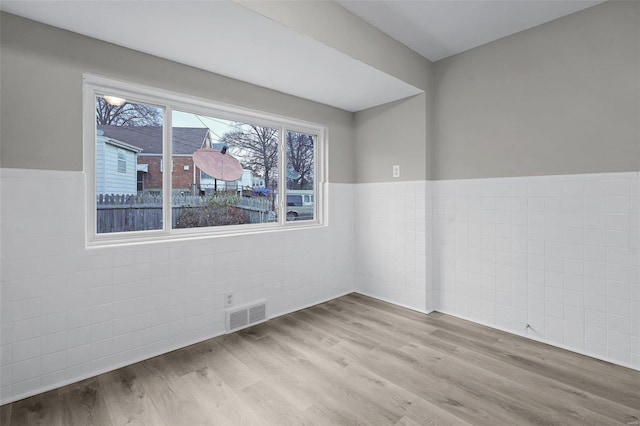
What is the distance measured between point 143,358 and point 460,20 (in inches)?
153

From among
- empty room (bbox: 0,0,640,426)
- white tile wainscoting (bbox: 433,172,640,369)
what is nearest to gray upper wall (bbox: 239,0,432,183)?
empty room (bbox: 0,0,640,426)

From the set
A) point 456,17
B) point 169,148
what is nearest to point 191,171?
point 169,148

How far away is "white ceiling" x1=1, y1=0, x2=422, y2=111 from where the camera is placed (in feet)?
6.32

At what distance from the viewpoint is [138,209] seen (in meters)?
2.59

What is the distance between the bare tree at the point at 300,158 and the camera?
12.4ft

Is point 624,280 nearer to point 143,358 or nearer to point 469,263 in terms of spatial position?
point 469,263

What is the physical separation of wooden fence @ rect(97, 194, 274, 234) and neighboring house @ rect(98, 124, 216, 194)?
8 centimetres

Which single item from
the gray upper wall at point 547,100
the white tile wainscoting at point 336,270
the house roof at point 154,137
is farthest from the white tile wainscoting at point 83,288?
the gray upper wall at point 547,100

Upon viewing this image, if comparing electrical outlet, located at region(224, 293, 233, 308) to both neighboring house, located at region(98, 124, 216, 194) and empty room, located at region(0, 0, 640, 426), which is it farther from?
neighboring house, located at region(98, 124, 216, 194)

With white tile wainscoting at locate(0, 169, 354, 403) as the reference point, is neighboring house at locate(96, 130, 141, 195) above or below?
above

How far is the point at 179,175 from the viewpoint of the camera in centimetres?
286

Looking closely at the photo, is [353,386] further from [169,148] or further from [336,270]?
[169,148]

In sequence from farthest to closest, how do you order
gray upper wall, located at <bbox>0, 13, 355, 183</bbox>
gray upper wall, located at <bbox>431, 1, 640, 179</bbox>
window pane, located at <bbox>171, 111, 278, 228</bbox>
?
window pane, located at <bbox>171, 111, 278, 228</bbox>, gray upper wall, located at <bbox>431, 1, 640, 179</bbox>, gray upper wall, located at <bbox>0, 13, 355, 183</bbox>

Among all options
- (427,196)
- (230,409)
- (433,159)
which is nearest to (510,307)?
(427,196)
